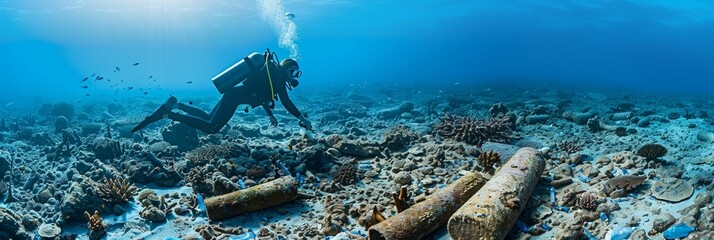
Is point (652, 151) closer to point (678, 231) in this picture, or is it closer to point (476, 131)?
point (678, 231)

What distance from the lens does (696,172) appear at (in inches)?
247

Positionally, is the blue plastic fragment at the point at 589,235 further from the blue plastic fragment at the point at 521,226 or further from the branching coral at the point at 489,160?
the branching coral at the point at 489,160

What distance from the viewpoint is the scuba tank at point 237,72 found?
433 inches

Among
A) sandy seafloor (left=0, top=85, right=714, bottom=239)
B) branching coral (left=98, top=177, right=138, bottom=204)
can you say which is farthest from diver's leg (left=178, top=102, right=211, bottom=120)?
branching coral (left=98, top=177, right=138, bottom=204)

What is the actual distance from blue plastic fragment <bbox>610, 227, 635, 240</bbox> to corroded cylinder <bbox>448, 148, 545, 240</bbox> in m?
1.06

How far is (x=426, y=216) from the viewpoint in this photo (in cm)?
510

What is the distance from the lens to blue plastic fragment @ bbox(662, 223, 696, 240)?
4324mm

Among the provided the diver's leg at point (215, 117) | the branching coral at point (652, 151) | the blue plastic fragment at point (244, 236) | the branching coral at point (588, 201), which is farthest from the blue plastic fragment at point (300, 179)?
the branching coral at point (652, 151)

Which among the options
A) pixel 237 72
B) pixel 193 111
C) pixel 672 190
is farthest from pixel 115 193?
pixel 672 190

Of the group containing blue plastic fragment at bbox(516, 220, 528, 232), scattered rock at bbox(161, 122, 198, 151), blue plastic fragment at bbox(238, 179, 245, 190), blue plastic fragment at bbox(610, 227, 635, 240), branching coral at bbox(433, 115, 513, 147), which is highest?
blue plastic fragment at bbox(610, 227, 635, 240)

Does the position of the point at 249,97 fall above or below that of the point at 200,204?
above

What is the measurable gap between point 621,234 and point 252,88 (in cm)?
947

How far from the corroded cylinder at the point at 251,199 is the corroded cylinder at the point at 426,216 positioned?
7.68ft

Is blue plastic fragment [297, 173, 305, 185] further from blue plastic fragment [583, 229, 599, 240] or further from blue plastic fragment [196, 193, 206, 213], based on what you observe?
blue plastic fragment [583, 229, 599, 240]
